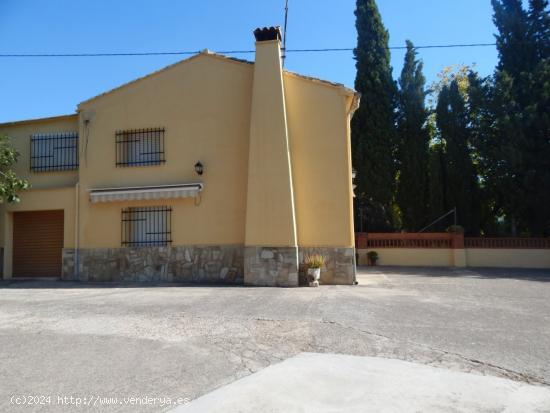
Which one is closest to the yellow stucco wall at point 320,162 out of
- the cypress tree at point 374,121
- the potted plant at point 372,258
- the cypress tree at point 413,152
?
the potted plant at point 372,258

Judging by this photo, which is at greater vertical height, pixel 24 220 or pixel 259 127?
pixel 259 127

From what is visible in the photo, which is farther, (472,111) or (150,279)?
(472,111)

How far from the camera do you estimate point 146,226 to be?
14.1 meters

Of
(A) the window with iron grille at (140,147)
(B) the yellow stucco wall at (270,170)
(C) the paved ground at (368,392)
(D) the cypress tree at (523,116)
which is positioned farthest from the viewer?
(D) the cypress tree at (523,116)

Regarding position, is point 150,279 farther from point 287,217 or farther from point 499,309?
point 499,309

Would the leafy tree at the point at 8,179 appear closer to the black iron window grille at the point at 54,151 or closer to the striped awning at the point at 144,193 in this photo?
the black iron window grille at the point at 54,151

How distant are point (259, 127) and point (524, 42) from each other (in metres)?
18.0

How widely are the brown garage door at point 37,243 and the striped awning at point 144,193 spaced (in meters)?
2.24

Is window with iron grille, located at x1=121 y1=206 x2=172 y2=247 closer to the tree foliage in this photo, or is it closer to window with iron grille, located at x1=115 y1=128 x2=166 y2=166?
window with iron grille, located at x1=115 y1=128 x2=166 y2=166

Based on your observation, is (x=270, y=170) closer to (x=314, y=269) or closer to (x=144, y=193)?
(x=314, y=269)

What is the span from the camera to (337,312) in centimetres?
808

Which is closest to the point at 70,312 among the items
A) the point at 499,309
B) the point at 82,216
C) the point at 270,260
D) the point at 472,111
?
the point at 270,260

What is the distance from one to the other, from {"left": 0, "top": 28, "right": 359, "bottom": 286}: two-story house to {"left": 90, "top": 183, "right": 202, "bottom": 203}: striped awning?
0.11 feet

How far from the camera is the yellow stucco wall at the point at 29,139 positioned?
1513 centimetres
